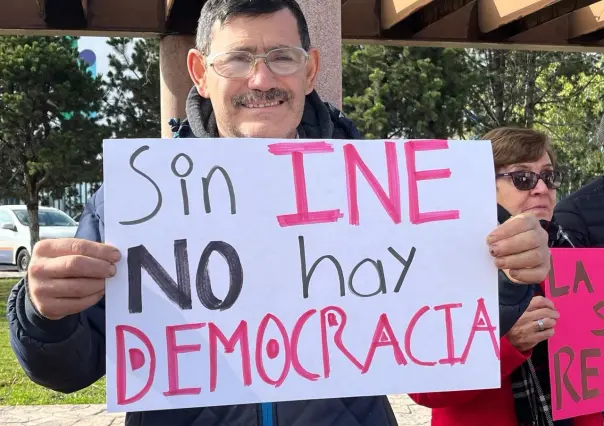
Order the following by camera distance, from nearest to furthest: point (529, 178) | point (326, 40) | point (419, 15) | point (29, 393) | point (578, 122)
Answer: point (529, 178)
point (326, 40)
point (29, 393)
point (419, 15)
point (578, 122)

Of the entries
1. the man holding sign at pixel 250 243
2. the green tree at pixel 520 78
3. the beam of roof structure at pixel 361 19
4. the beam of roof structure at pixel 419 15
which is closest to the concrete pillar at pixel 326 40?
the man holding sign at pixel 250 243

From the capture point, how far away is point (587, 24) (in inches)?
304

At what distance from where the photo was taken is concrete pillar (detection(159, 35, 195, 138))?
689 cm

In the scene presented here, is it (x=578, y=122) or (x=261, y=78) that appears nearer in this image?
(x=261, y=78)

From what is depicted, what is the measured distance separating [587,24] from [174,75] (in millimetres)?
4308

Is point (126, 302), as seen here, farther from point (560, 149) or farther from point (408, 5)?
point (560, 149)

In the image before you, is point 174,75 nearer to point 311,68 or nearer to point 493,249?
point 311,68

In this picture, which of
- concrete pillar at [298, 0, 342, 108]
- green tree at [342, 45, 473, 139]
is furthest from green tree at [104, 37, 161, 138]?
concrete pillar at [298, 0, 342, 108]

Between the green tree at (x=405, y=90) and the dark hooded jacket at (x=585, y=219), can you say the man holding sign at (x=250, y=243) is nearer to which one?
the dark hooded jacket at (x=585, y=219)

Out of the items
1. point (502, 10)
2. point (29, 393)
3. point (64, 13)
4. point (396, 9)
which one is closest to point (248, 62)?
point (29, 393)

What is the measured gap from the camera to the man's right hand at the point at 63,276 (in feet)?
4.41

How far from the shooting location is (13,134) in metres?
15.7

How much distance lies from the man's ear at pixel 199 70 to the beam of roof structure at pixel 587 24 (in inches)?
260

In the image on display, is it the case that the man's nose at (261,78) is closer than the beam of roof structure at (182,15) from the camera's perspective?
Yes
